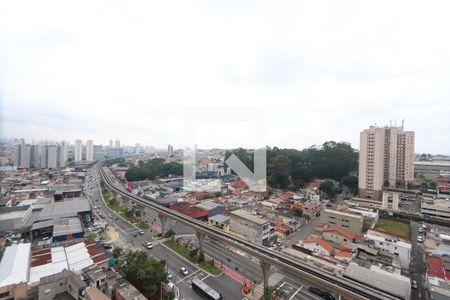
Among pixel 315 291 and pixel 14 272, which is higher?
pixel 14 272

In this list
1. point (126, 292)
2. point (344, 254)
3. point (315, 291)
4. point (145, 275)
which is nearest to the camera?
point (126, 292)

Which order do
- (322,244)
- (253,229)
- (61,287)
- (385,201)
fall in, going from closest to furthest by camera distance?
(61,287)
(322,244)
(253,229)
(385,201)

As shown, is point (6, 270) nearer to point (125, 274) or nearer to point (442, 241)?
point (125, 274)

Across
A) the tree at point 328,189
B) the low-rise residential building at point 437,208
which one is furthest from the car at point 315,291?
the tree at point 328,189

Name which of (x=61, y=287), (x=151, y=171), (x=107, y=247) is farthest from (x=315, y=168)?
(x=61, y=287)

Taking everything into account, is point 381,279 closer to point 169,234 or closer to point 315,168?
point 169,234

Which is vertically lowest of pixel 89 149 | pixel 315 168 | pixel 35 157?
pixel 35 157

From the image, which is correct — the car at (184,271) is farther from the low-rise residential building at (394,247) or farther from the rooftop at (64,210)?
the rooftop at (64,210)
